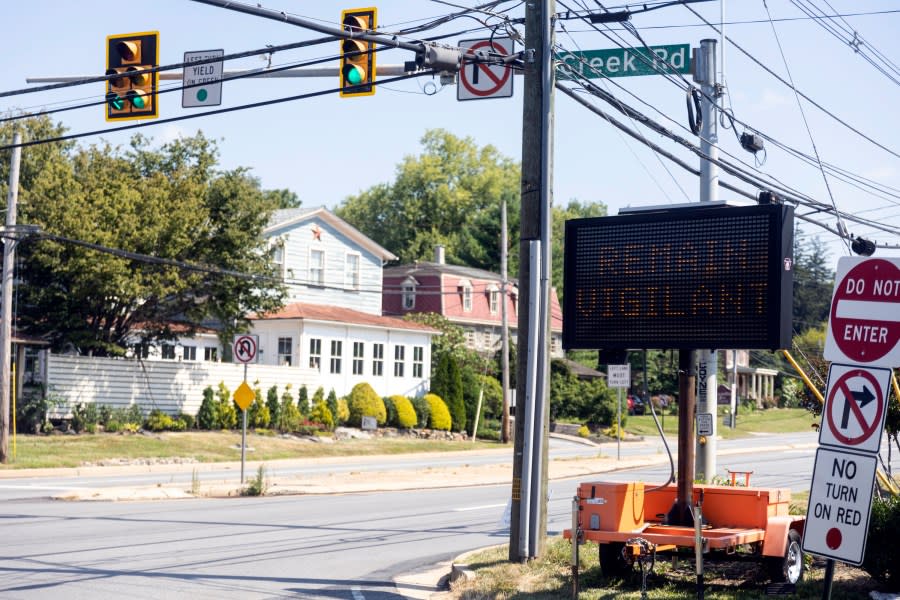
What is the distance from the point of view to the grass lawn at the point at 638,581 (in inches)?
411

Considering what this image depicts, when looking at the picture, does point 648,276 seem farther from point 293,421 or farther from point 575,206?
point 575,206

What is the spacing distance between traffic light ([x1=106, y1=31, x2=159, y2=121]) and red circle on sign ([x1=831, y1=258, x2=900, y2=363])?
1047 centimetres

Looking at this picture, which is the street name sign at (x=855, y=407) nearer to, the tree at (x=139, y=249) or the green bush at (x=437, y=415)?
the tree at (x=139, y=249)

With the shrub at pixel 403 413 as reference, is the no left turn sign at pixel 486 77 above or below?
above

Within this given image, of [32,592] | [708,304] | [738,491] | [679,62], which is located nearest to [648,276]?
[708,304]

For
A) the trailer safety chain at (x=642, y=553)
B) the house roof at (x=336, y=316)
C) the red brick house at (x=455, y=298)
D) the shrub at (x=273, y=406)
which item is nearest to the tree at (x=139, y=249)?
the shrub at (x=273, y=406)

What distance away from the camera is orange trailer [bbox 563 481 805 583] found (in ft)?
34.6

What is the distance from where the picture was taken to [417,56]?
14.5m

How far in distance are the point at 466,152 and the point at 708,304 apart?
295ft

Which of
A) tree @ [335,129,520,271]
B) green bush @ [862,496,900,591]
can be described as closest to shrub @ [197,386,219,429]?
green bush @ [862,496,900,591]

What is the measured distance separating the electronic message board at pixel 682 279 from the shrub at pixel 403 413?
34.9m

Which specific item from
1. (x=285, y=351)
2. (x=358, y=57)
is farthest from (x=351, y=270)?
(x=358, y=57)

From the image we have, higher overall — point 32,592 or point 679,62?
point 679,62

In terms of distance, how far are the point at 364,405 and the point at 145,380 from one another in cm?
1026
